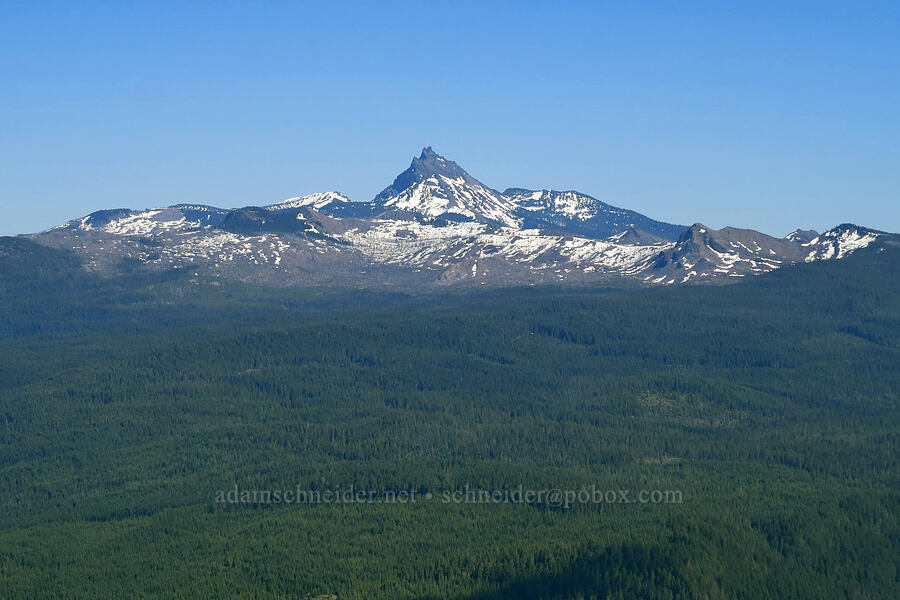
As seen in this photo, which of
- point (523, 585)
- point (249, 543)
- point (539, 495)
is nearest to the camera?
point (523, 585)

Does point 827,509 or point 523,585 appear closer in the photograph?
point 523,585

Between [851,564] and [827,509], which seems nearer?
[851,564]

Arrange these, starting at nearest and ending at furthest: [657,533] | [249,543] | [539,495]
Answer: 1. [657,533]
2. [249,543]
3. [539,495]

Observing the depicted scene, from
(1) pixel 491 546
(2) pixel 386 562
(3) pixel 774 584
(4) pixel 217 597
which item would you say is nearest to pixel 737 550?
(3) pixel 774 584

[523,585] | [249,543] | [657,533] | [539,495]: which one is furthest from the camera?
[539,495]

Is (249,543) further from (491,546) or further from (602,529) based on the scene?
(602,529)

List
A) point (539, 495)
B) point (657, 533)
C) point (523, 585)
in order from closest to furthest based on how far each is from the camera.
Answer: point (523, 585) < point (657, 533) < point (539, 495)

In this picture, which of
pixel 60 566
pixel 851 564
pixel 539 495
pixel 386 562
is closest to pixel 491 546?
pixel 386 562

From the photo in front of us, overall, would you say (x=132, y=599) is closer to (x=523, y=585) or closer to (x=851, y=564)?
(x=523, y=585)
